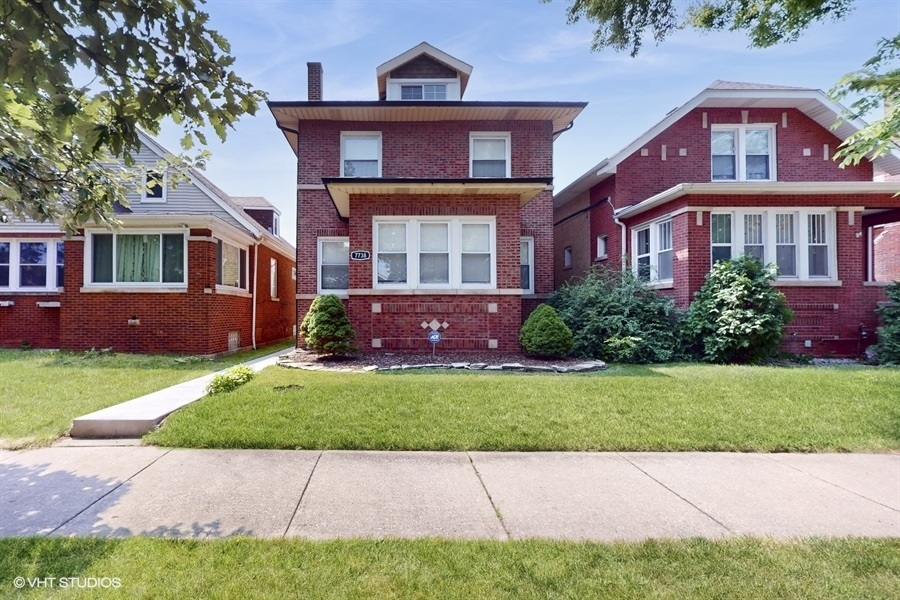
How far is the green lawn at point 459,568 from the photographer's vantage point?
247 centimetres

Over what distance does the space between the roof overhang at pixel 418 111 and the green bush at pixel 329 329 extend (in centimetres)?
634

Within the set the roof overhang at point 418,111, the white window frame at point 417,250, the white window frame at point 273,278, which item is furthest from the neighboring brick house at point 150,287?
the white window frame at point 417,250

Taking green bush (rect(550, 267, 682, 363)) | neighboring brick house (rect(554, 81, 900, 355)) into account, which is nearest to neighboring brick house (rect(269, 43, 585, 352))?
green bush (rect(550, 267, 682, 363))

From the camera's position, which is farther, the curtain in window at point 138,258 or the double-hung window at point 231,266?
the double-hung window at point 231,266

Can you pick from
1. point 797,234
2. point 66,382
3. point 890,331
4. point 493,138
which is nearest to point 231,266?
point 66,382

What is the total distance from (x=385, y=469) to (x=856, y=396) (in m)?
7.04

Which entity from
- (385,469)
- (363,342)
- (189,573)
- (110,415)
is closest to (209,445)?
(110,415)

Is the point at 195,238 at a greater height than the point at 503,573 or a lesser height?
greater

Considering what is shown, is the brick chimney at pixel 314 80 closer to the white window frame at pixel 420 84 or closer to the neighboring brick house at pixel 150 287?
the white window frame at pixel 420 84

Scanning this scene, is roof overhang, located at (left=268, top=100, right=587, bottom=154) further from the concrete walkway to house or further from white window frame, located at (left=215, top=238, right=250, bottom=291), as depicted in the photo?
the concrete walkway to house

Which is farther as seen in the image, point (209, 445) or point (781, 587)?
point (209, 445)

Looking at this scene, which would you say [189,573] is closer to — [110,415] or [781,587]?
[781,587]

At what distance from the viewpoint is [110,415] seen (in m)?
5.51

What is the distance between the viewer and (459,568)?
270 centimetres
